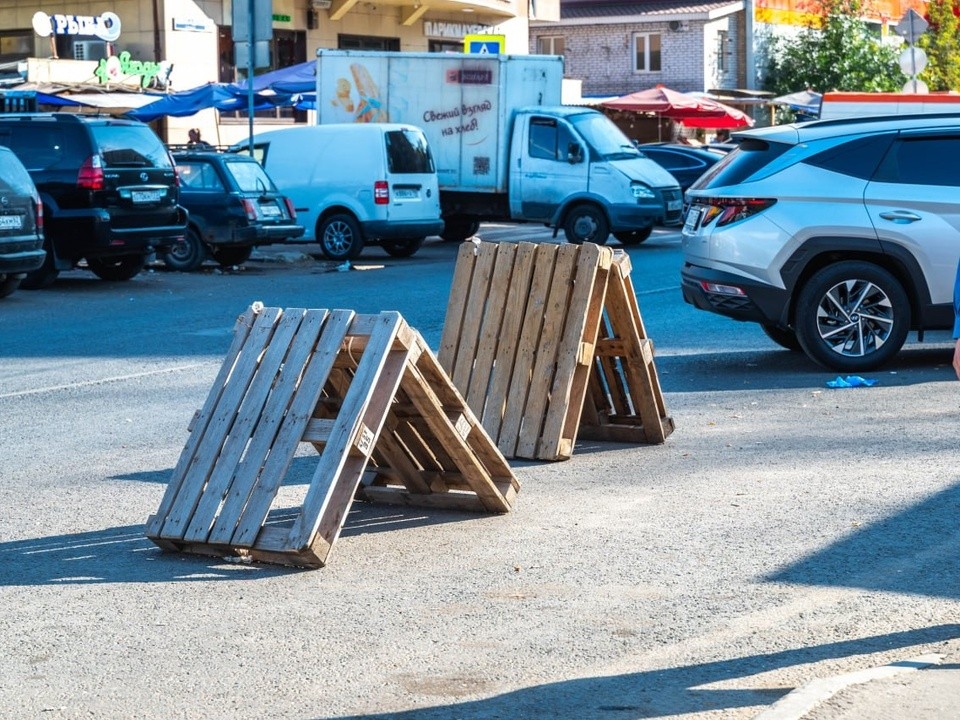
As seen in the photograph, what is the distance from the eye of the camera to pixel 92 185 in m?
18.0

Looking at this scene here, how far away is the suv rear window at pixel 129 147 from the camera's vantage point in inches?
719

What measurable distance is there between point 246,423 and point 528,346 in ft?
7.41

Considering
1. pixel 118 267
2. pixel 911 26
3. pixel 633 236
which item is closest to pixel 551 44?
pixel 911 26

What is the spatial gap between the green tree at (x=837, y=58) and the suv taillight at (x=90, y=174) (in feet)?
108

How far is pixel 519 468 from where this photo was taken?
8.04 meters

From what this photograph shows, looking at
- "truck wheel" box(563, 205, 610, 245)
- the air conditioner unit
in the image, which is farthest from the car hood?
the air conditioner unit

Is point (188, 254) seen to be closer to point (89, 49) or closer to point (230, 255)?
point (230, 255)

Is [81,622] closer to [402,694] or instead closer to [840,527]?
[402,694]

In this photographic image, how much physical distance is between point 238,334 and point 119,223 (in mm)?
12088

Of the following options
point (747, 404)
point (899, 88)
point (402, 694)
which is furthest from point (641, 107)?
point (402, 694)

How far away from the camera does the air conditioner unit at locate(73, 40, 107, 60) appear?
32.9m

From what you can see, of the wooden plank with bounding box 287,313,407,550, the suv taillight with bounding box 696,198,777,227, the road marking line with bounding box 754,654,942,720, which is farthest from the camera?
the suv taillight with bounding box 696,198,777,227

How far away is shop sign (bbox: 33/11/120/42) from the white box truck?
7330 mm

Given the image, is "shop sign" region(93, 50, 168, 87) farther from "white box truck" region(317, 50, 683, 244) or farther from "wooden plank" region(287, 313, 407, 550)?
"wooden plank" region(287, 313, 407, 550)
